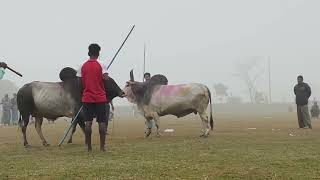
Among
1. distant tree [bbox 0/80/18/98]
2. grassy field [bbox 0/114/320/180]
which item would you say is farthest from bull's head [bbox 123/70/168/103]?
distant tree [bbox 0/80/18/98]

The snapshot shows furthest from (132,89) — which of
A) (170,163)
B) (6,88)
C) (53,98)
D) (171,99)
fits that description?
(6,88)

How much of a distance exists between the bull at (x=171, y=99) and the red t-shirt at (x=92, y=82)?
18.5 ft

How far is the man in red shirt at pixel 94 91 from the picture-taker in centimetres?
1059

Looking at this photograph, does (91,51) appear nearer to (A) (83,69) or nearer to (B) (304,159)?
(A) (83,69)

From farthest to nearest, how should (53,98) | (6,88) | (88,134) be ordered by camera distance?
(6,88)
(53,98)
(88,134)

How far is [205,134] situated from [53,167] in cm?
799

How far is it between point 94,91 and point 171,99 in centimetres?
578

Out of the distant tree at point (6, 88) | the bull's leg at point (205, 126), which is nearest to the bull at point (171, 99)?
the bull's leg at point (205, 126)

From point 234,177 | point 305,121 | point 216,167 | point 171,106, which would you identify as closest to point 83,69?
point 216,167

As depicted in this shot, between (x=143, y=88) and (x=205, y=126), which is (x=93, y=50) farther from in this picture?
(x=205, y=126)

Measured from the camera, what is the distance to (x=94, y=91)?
1058 centimetres

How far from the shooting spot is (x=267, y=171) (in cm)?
756

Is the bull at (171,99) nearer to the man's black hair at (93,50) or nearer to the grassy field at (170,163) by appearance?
the grassy field at (170,163)

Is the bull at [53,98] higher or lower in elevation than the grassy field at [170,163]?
higher
